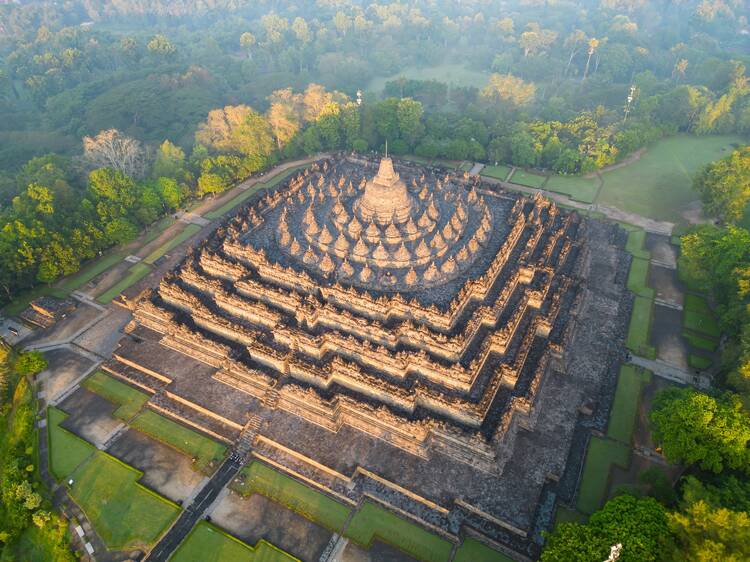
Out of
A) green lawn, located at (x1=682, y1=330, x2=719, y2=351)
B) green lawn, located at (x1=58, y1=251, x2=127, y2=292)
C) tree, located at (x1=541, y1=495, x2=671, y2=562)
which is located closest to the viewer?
tree, located at (x1=541, y1=495, x2=671, y2=562)

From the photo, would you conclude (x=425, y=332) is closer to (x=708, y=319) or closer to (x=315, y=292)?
(x=315, y=292)

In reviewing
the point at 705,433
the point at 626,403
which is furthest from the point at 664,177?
the point at 705,433

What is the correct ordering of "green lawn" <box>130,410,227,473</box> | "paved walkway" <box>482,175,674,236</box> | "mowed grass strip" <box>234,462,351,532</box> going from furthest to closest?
"paved walkway" <box>482,175,674,236</box>
"green lawn" <box>130,410,227,473</box>
"mowed grass strip" <box>234,462,351,532</box>

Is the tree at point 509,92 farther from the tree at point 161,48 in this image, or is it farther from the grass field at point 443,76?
the tree at point 161,48

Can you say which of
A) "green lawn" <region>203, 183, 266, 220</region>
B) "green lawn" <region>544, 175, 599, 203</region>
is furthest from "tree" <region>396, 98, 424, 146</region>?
"green lawn" <region>203, 183, 266, 220</region>

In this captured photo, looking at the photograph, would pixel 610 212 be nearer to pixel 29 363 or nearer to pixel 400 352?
pixel 400 352

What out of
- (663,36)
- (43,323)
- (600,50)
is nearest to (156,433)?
(43,323)

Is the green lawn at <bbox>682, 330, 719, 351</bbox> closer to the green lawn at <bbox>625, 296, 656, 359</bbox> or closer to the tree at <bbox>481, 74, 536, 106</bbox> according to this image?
the green lawn at <bbox>625, 296, 656, 359</bbox>
